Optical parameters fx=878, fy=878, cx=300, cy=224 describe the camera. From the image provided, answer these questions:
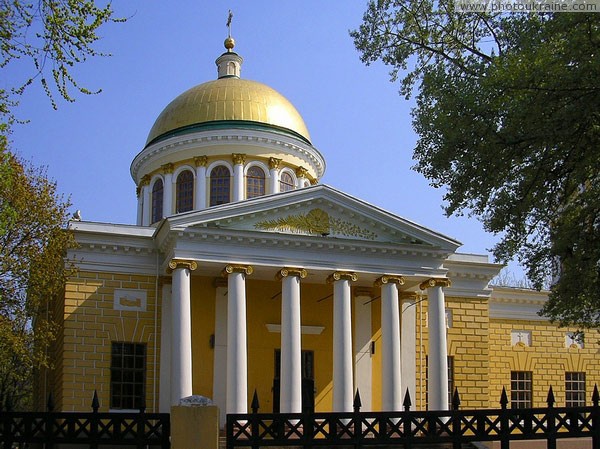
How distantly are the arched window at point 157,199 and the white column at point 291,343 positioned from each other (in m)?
8.11

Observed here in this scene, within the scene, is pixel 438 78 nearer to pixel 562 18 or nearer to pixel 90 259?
pixel 562 18

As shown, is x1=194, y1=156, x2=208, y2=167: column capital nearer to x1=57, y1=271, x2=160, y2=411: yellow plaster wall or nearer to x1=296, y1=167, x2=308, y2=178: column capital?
x1=296, y1=167, x2=308, y2=178: column capital

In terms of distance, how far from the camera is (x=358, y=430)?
12.9 metres

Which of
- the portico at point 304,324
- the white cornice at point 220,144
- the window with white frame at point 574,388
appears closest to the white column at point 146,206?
the white cornice at point 220,144

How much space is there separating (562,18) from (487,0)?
119 inches

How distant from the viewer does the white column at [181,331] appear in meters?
22.9

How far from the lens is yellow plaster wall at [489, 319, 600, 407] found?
1216 inches

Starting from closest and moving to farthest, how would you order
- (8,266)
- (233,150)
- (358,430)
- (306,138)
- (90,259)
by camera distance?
(358,430) < (8,266) < (90,259) < (233,150) < (306,138)

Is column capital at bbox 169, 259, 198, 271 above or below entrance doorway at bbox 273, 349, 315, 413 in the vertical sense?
above

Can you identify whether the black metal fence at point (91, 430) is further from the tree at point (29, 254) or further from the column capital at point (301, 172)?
the column capital at point (301, 172)

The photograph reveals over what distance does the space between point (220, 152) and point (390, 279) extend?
851 cm

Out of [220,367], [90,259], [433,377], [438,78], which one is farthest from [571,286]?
[90,259]

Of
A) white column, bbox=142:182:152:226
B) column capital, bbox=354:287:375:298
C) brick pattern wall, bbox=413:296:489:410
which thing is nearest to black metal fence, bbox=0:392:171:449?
column capital, bbox=354:287:375:298

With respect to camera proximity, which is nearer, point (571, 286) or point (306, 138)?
point (571, 286)
